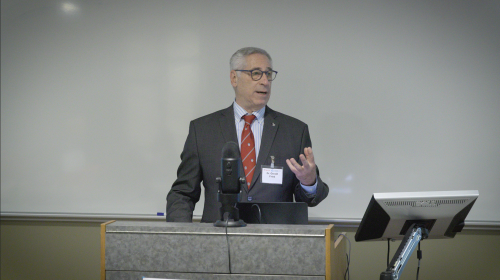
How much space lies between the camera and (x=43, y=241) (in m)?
4.17

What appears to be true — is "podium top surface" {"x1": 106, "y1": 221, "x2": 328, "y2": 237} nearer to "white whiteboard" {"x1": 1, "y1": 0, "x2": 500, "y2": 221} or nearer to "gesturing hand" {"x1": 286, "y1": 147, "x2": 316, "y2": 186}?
"gesturing hand" {"x1": 286, "y1": 147, "x2": 316, "y2": 186}

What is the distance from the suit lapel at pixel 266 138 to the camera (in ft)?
8.56

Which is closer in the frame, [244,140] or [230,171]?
[230,171]

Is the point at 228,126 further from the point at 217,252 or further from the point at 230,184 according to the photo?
the point at 217,252

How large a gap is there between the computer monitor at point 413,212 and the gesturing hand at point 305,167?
34 cm

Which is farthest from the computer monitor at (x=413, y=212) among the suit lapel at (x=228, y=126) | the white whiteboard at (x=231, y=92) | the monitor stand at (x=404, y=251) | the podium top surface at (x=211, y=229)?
the white whiteboard at (x=231, y=92)

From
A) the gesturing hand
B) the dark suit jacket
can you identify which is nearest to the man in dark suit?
the dark suit jacket

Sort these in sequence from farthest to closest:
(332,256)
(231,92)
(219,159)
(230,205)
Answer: (231,92)
(219,159)
(230,205)
(332,256)

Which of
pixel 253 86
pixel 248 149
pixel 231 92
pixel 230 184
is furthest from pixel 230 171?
pixel 231 92

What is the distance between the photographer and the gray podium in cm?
175

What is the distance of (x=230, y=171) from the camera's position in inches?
72.6

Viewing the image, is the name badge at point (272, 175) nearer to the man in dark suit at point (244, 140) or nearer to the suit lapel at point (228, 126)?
the man in dark suit at point (244, 140)

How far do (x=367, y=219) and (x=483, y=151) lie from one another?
6.53ft

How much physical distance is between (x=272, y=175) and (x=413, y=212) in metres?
0.81
